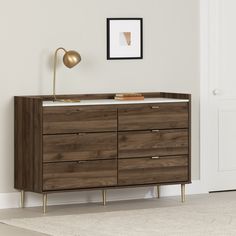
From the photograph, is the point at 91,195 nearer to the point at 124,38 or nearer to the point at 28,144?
the point at 28,144

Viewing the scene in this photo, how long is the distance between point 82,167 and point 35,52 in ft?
3.25

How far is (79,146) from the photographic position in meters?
6.73

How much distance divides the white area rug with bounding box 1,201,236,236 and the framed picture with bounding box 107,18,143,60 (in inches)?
52.3

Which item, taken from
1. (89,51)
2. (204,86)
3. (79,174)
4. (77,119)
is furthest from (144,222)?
(204,86)

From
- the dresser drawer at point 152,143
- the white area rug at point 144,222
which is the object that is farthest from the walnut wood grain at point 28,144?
the dresser drawer at point 152,143

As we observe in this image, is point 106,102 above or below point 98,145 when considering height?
above

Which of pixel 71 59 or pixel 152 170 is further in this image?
pixel 152 170

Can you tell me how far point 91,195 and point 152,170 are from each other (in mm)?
573

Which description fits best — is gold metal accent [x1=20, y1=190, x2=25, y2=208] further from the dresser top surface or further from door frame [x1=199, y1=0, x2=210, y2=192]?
door frame [x1=199, y1=0, x2=210, y2=192]

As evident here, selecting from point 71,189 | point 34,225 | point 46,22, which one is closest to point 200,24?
point 46,22

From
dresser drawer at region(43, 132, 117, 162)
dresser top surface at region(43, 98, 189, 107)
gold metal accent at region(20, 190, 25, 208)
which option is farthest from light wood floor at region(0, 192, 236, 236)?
dresser top surface at region(43, 98, 189, 107)

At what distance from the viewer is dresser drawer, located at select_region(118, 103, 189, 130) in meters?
6.88

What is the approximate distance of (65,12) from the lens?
7.07m

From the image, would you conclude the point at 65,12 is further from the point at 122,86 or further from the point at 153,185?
the point at 153,185
